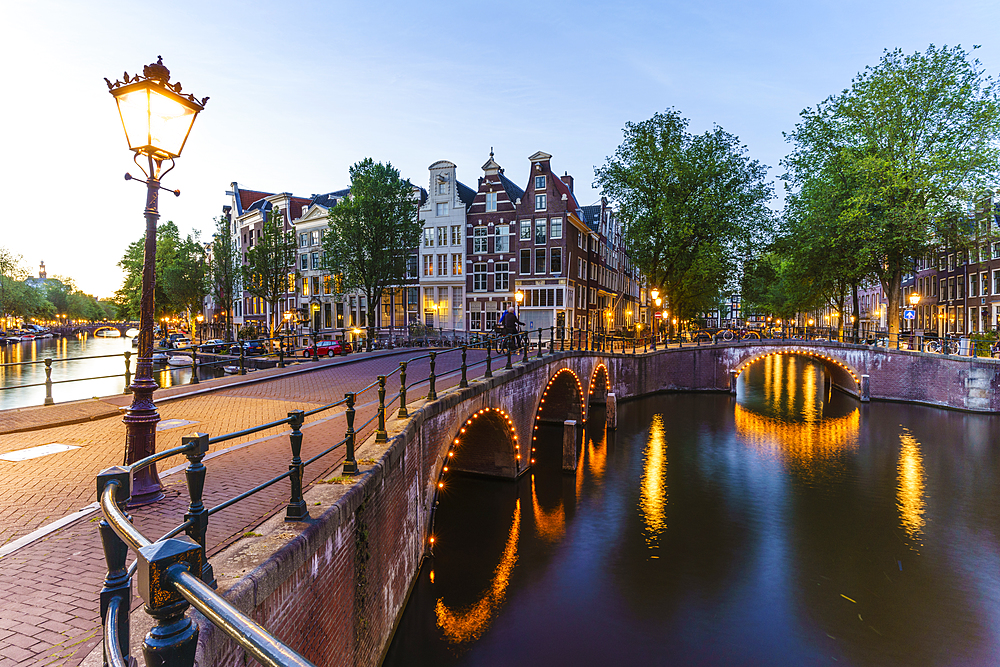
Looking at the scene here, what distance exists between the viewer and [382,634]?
8.32 meters

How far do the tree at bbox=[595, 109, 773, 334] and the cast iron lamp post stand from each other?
34.2 metres

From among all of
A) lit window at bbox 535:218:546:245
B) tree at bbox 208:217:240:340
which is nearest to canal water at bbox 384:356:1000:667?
lit window at bbox 535:218:546:245

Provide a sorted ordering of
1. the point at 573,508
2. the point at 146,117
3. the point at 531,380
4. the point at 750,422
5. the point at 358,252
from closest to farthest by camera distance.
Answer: the point at 146,117 < the point at 573,508 < the point at 531,380 < the point at 750,422 < the point at 358,252

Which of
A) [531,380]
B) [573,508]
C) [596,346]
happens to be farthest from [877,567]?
[596,346]

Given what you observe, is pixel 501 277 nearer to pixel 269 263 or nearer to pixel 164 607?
pixel 269 263

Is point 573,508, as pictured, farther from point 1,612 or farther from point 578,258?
point 578,258

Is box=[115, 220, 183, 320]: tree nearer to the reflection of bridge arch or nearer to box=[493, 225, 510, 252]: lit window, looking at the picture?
box=[493, 225, 510, 252]: lit window

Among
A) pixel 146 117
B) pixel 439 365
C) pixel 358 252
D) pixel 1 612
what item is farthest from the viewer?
pixel 358 252

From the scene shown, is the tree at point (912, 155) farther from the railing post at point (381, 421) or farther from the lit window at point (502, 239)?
the railing post at point (381, 421)

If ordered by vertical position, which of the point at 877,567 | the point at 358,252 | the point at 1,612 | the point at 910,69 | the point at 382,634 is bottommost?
the point at 877,567

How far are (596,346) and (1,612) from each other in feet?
92.6

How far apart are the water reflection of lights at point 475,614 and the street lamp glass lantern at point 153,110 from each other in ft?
29.7

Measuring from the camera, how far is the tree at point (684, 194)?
36.4 metres

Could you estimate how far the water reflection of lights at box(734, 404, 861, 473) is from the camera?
73.0 feet
